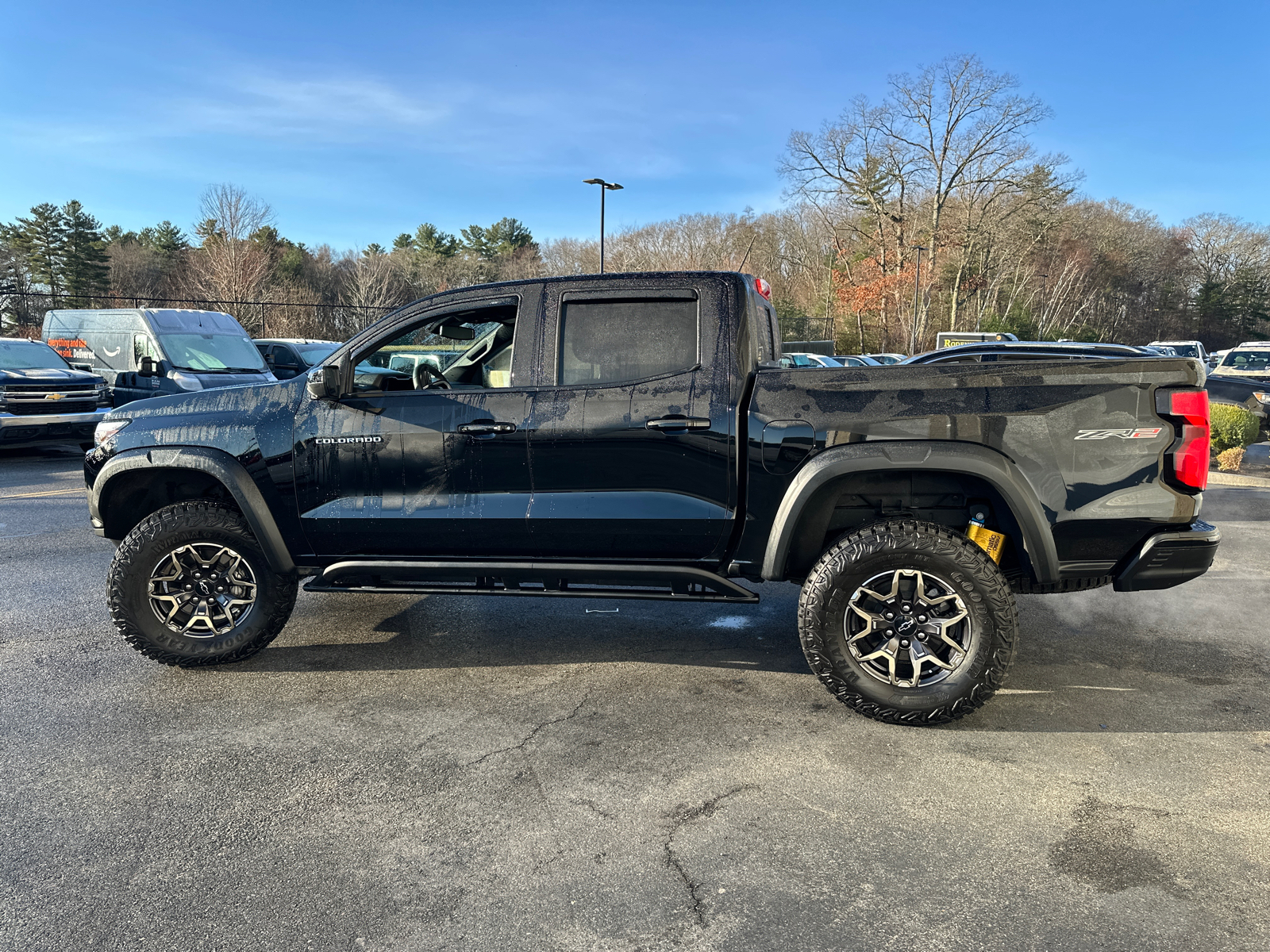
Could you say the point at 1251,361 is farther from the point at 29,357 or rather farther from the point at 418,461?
the point at 29,357

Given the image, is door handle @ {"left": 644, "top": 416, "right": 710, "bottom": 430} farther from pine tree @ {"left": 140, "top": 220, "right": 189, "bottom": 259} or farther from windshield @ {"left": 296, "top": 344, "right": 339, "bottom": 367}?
pine tree @ {"left": 140, "top": 220, "right": 189, "bottom": 259}

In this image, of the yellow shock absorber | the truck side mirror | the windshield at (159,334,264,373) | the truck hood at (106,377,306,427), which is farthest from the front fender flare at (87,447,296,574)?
the windshield at (159,334,264,373)

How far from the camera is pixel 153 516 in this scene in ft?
14.5

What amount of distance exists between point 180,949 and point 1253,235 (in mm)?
90742

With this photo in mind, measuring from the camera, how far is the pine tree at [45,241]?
185 ft

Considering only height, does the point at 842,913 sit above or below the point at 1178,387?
below

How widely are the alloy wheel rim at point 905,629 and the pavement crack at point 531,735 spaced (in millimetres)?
1264

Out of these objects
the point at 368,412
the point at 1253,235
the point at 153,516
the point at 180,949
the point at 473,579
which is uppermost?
the point at 1253,235

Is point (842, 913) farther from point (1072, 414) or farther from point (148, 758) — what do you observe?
point (148, 758)

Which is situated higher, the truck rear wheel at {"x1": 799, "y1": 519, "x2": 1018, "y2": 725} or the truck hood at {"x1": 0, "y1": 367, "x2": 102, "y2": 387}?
the truck hood at {"x1": 0, "y1": 367, "x2": 102, "y2": 387}

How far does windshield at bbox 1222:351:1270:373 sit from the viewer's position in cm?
2114

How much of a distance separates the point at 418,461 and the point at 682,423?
1291mm

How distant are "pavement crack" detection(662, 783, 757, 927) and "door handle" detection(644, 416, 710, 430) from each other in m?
1.54

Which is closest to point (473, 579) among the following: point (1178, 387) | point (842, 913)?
point (842, 913)
